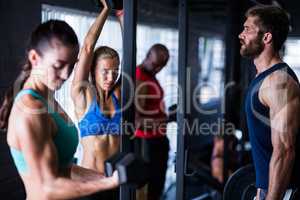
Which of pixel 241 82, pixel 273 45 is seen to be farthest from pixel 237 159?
pixel 273 45

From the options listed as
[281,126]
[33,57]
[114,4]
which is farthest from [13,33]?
[281,126]

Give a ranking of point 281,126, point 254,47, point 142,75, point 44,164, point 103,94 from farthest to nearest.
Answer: point 142,75, point 103,94, point 254,47, point 281,126, point 44,164

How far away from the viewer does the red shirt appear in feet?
10.2

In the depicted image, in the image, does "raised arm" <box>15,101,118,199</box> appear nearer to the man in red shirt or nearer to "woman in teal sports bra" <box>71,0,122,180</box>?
"woman in teal sports bra" <box>71,0,122,180</box>

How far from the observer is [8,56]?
2.02 meters

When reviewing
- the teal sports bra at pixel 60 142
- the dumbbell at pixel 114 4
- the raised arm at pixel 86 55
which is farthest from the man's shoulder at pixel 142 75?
the teal sports bra at pixel 60 142

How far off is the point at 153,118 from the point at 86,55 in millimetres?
1506

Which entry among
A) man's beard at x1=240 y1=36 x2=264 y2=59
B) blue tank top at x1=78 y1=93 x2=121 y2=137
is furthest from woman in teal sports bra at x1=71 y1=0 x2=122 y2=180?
man's beard at x1=240 y1=36 x2=264 y2=59

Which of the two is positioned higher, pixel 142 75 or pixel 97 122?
pixel 142 75

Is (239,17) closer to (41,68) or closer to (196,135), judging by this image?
(196,135)

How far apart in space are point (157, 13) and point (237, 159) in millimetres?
1630

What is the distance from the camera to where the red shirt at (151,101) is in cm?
311

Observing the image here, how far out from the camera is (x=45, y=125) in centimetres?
111

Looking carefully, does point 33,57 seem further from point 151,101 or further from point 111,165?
point 151,101
